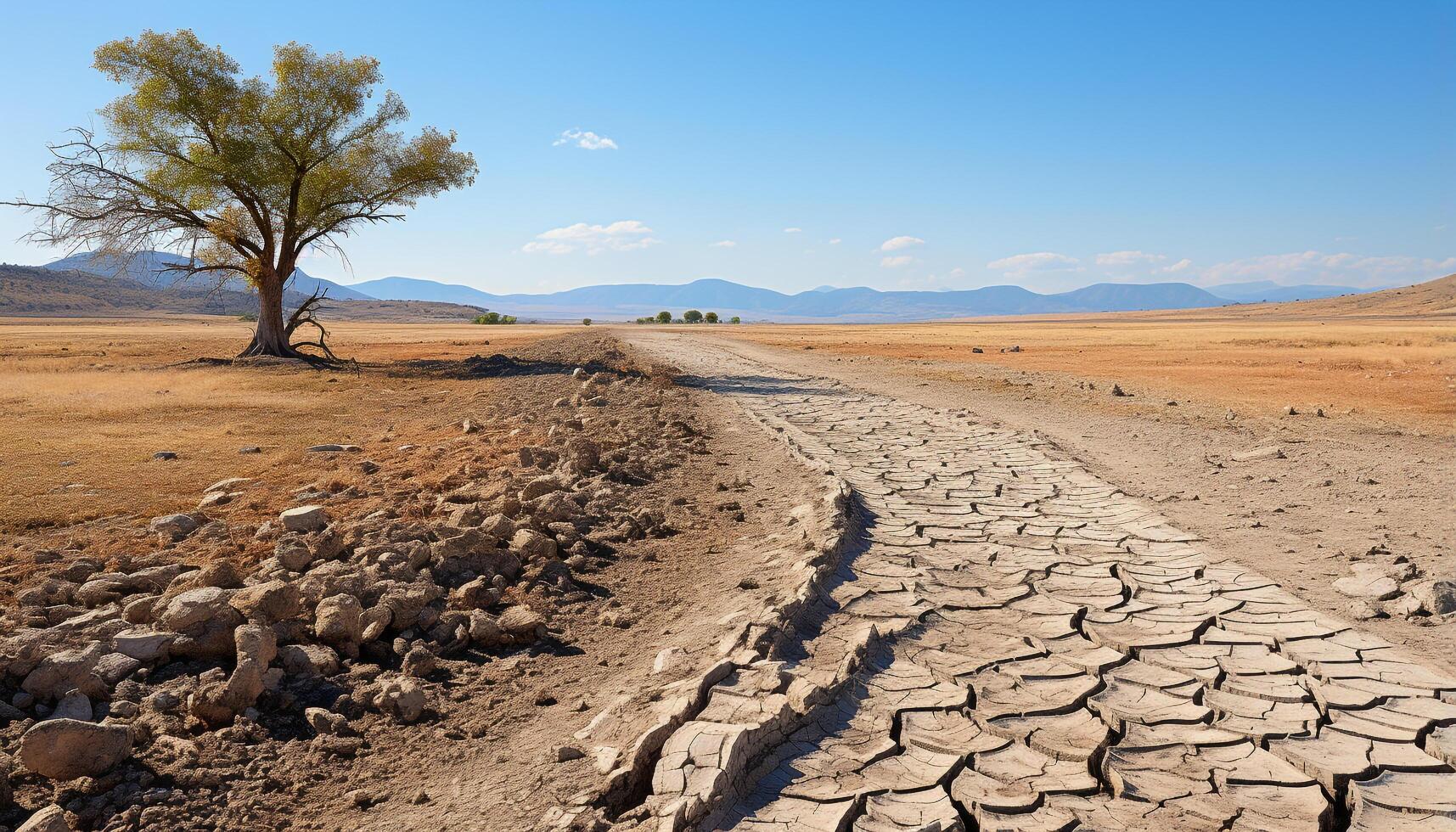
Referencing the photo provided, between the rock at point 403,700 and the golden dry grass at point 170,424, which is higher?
the golden dry grass at point 170,424

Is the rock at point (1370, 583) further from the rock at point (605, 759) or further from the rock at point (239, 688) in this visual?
the rock at point (239, 688)

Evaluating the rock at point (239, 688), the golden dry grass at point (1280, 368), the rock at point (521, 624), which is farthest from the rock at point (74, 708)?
the golden dry grass at point (1280, 368)

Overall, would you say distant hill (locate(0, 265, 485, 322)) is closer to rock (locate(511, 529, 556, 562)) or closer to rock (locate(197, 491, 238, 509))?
rock (locate(197, 491, 238, 509))

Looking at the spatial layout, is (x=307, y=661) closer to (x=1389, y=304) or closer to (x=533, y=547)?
(x=533, y=547)

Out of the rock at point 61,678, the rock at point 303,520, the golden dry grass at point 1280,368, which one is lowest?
the rock at point 61,678

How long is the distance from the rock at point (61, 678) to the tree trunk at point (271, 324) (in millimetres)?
23464

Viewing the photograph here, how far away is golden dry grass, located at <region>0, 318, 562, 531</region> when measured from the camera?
26.1 ft

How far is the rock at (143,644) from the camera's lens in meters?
3.97

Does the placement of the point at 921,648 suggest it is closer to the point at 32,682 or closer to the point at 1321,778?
the point at 1321,778

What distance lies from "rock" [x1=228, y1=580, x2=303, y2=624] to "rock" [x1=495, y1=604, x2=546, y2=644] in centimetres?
111

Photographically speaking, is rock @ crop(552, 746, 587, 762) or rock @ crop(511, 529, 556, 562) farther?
rock @ crop(511, 529, 556, 562)

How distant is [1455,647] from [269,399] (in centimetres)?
1768

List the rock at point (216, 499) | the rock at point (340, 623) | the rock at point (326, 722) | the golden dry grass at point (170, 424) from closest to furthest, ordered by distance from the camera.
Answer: the rock at point (326, 722), the rock at point (340, 623), the rock at point (216, 499), the golden dry grass at point (170, 424)

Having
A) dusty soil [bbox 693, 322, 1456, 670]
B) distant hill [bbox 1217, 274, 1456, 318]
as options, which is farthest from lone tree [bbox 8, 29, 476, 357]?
distant hill [bbox 1217, 274, 1456, 318]
